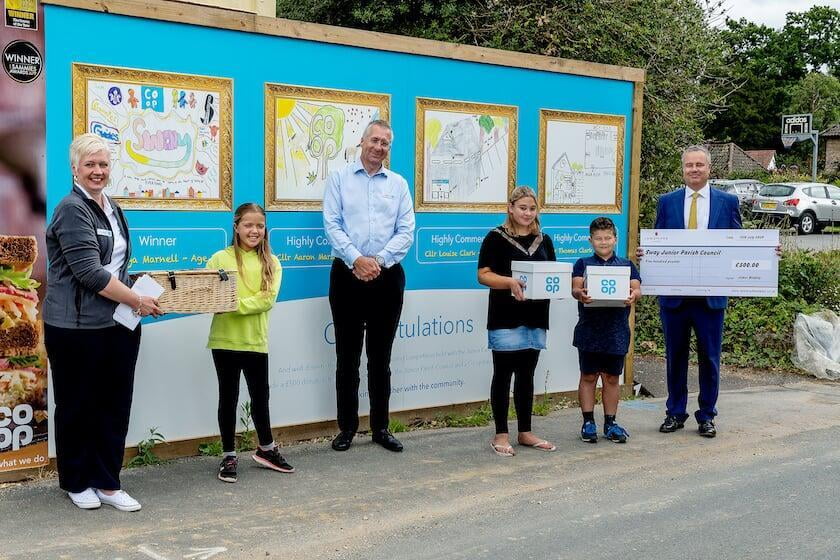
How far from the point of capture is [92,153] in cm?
512

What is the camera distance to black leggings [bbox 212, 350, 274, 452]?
5.95m

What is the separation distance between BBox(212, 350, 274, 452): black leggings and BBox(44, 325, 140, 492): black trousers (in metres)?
0.69

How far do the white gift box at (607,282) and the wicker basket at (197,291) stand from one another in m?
2.61

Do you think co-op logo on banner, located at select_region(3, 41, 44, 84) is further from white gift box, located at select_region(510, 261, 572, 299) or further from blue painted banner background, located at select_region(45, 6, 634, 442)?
white gift box, located at select_region(510, 261, 572, 299)

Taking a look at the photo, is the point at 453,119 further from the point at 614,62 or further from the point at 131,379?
the point at 614,62

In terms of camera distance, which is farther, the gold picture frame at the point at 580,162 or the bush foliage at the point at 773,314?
the bush foliage at the point at 773,314

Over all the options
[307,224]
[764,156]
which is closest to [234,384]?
[307,224]

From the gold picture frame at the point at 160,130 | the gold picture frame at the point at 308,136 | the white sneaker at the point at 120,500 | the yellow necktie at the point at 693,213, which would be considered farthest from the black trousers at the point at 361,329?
the yellow necktie at the point at 693,213

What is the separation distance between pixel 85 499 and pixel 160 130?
2346 mm

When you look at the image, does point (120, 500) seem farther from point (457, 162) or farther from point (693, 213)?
point (693, 213)

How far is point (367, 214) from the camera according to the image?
666cm

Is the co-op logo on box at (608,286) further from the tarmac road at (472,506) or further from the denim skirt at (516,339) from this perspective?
the tarmac road at (472,506)

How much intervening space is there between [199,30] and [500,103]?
2.66 m

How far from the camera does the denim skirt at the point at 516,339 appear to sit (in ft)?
22.0
